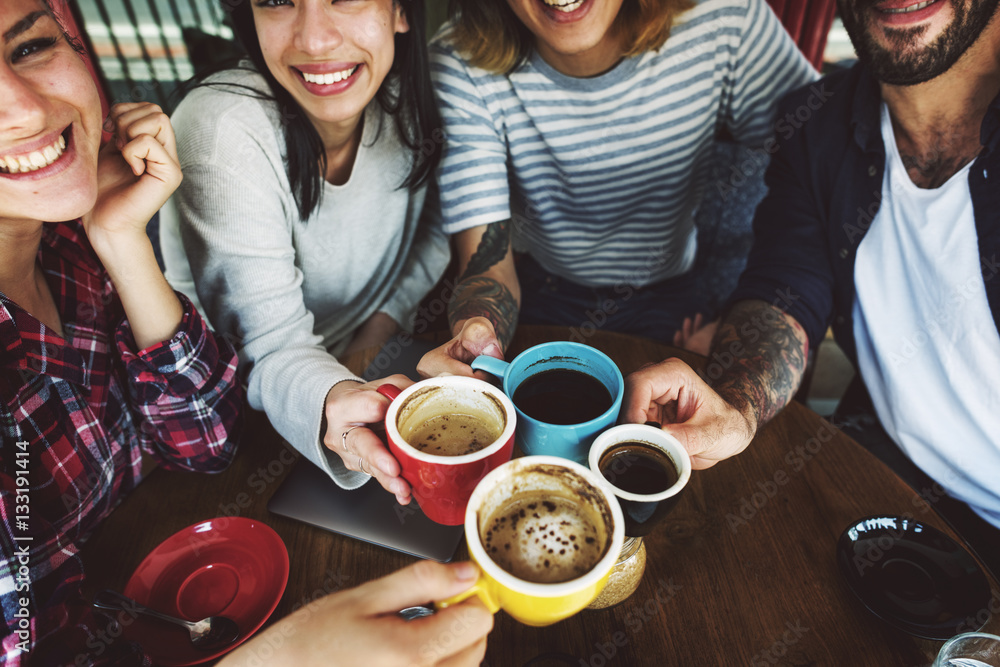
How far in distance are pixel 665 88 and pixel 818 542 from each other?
4.03 ft

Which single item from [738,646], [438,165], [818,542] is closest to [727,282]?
[438,165]

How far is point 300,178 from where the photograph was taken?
4.62ft

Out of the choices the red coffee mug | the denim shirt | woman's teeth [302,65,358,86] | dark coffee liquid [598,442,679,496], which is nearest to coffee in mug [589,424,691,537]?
dark coffee liquid [598,442,679,496]

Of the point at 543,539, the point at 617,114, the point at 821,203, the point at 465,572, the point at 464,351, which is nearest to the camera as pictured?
the point at 465,572

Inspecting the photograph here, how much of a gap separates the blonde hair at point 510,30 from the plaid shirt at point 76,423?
1.03m

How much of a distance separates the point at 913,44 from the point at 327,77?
1.27 m

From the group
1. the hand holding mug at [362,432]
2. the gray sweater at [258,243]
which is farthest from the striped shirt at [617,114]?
the hand holding mug at [362,432]

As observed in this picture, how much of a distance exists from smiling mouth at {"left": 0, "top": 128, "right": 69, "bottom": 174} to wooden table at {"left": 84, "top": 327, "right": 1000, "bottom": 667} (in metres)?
0.59

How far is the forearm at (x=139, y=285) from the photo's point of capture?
43.7 inches

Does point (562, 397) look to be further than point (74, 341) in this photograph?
No

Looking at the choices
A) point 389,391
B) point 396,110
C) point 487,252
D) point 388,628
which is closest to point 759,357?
point 487,252

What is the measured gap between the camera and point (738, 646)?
842 millimetres

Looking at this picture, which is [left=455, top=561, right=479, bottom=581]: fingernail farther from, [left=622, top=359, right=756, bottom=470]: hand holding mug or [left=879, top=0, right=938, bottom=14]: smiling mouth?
[left=879, top=0, right=938, bottom=14]: smiling mouth

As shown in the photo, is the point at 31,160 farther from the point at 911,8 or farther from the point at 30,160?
the point at 911,8
